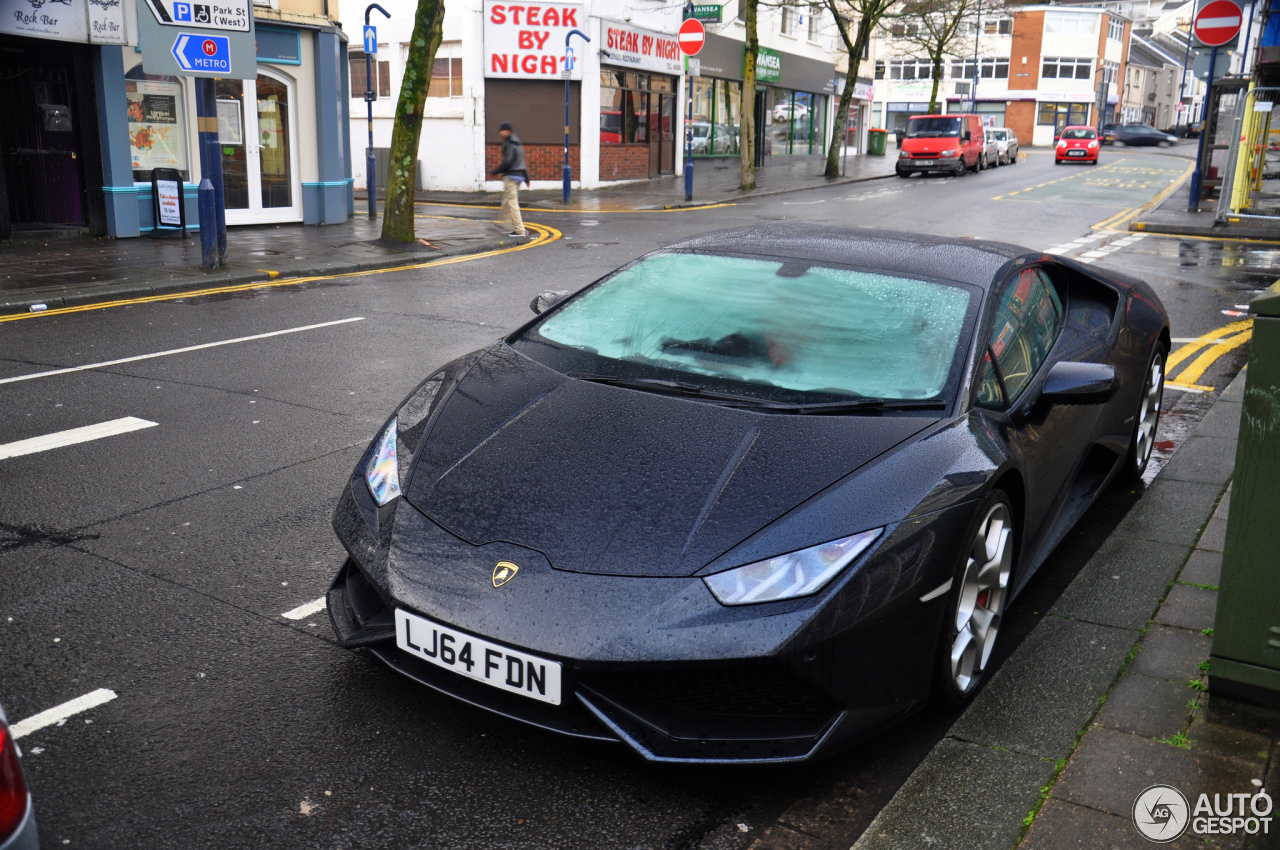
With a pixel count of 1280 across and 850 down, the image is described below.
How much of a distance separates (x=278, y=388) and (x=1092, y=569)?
5159 mm

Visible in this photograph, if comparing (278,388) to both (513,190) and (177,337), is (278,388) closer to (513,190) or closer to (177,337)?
(177,337)

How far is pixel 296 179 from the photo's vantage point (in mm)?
18984

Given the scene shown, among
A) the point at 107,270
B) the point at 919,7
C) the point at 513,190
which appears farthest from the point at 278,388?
the point at 919,7

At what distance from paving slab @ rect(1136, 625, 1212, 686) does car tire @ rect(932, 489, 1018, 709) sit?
462 millimetres

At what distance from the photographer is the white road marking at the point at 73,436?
227 inches

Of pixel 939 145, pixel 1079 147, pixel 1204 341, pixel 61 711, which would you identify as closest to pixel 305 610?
pixel 61 711

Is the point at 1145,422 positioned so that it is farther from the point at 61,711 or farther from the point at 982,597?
the point at 61,711

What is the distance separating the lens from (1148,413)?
18.5 feet

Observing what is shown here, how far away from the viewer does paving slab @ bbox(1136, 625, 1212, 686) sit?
11.3 ft

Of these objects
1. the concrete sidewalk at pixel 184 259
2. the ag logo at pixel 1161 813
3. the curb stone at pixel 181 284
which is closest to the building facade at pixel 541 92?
the concrete sidewalk at pixel 184 259

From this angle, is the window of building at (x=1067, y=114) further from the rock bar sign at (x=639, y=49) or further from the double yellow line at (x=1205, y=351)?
the double yellow line at (x=1205, y=351)

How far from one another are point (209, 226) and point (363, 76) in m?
19.7

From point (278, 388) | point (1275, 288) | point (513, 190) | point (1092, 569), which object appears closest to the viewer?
point (1275, 288)

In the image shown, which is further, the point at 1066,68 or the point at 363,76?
the point at 1066,68
